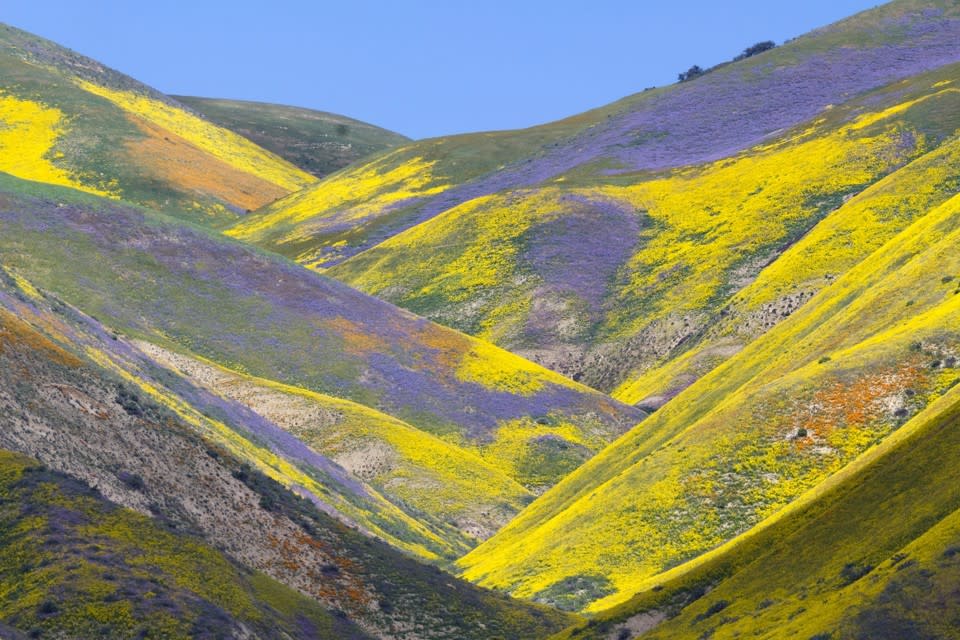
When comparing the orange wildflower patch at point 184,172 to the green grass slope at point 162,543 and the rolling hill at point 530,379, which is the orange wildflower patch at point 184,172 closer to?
the rolling hill at point 530,379

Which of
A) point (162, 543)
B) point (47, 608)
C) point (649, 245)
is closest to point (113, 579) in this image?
point (47, 608)

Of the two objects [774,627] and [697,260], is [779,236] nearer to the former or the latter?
[697,260]

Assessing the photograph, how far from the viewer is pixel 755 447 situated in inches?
2400

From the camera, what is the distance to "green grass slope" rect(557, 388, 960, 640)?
2927 centimetres

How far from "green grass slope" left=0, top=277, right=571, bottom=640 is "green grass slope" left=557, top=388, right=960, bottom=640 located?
333 inches

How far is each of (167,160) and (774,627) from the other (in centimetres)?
16984

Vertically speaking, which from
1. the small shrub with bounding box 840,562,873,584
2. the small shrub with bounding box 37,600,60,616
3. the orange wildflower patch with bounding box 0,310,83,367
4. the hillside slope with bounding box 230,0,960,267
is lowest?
the small shrub with bounding box 37,600,60,616

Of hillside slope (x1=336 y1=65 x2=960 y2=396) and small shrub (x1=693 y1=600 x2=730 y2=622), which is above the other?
hillside slope (x1=336 y1=65 x2=960 y2=396)

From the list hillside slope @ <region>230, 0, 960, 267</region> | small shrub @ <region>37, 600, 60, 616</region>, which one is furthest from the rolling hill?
hillside slope @ <region>230, 0, 960, 267</region>

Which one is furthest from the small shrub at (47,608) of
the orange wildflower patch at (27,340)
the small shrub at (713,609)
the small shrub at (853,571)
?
the small shrub at (853,571)

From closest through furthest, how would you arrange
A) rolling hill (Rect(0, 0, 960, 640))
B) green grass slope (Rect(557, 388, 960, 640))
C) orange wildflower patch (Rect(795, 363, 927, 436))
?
green grass slope (Rect(557, 388, 960, 640))
rolling hill (Rect(0, 0, 960, 640))
orange wildflower patch (Rect(795, 363, 927, 436))

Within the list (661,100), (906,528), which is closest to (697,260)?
(661,100)

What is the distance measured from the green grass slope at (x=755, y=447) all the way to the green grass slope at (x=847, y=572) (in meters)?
12.7

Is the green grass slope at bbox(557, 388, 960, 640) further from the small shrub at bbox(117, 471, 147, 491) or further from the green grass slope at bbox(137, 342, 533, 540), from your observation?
the green grass slope at bbox(137, 342, 533, 540)
